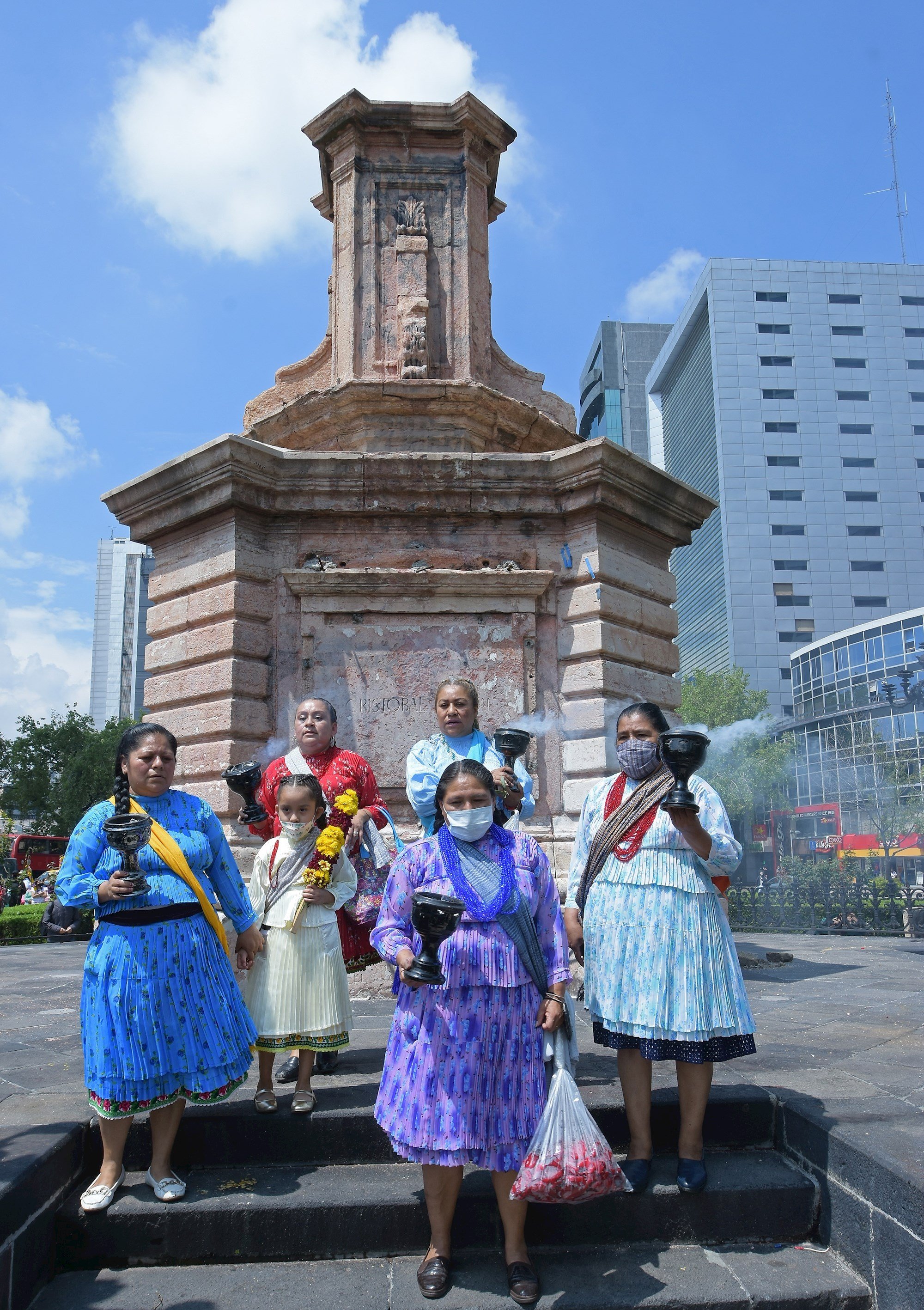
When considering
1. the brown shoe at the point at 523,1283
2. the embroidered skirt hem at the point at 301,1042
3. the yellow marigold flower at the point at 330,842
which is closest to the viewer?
the brown shoe at the point at 523,1283

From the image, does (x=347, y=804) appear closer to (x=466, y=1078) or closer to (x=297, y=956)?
(x=297, y=956)

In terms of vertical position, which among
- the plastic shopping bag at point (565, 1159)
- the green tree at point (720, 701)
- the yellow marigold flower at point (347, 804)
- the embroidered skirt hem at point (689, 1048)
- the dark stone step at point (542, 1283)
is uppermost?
the green tree at point (720, 701)

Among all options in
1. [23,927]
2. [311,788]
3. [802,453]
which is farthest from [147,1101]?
[802,453]

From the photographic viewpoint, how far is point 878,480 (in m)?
91.4

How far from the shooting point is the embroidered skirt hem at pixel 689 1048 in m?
3.73

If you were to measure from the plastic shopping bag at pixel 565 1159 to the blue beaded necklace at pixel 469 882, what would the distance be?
0.62 m

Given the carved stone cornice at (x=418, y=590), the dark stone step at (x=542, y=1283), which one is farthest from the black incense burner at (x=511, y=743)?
the carved stone cornice at (x=418, y=590)

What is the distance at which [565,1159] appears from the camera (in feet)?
10.1

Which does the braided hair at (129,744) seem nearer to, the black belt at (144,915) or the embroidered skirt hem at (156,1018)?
the black belt at (144,915)

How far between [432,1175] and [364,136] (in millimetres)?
11286

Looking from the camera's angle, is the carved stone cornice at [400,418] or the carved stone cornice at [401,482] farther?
the carved stone cornice at [400,418]

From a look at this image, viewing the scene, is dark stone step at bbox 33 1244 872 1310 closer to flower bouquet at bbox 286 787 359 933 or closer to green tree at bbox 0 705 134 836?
flower bouquet at bbox 286 787 359 933

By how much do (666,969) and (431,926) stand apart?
3.88 ft

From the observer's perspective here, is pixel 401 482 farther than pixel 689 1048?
Yes
